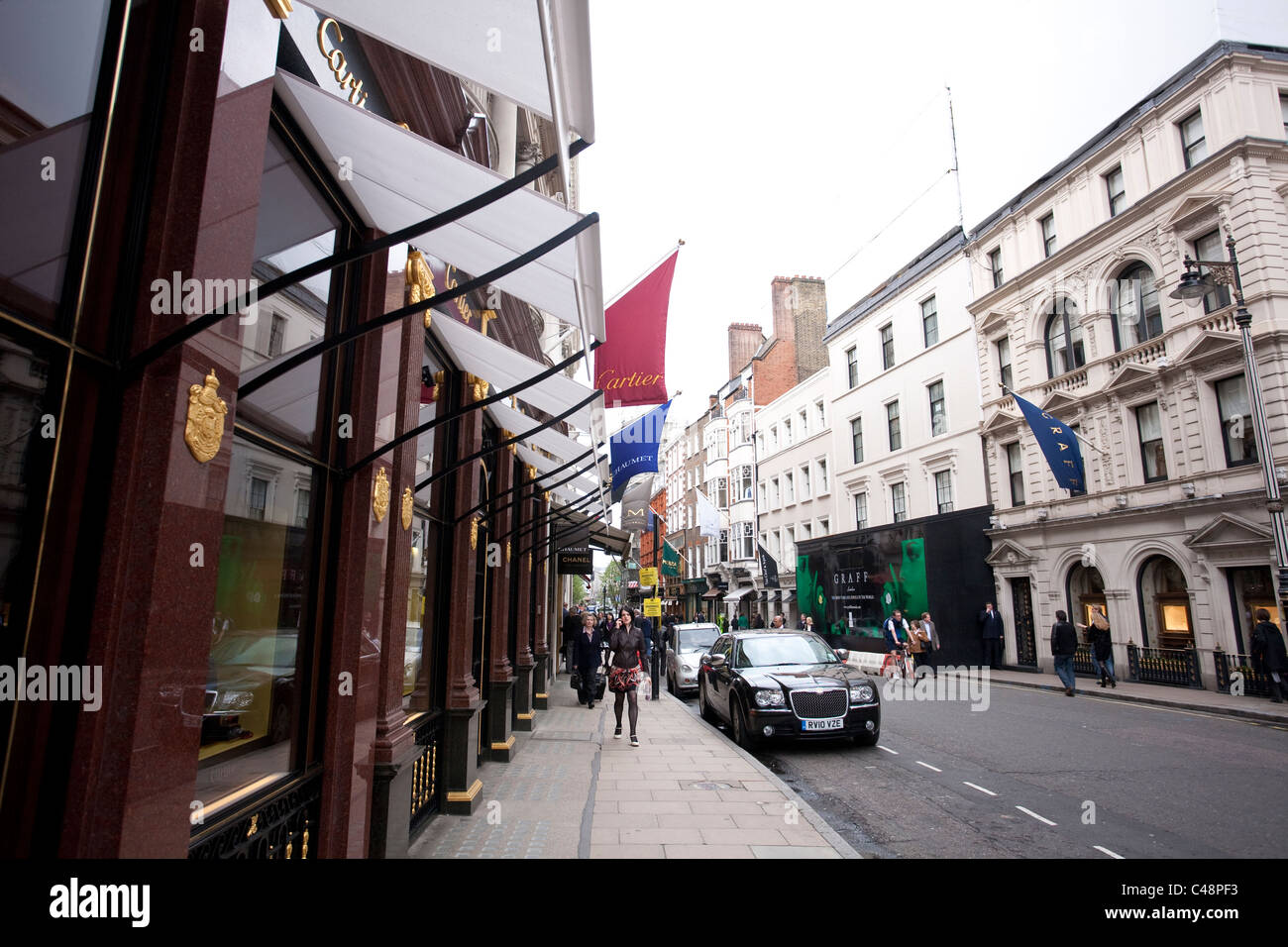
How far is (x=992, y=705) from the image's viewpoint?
13805mm

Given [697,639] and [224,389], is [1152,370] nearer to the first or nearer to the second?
[697,639]

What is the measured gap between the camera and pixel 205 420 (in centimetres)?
228

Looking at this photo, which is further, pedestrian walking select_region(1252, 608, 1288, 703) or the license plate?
pedestrian walking select_region(1252, 608, 1288, 703)

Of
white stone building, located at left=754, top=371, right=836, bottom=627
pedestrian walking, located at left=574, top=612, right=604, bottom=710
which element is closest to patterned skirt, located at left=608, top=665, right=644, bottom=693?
pedestrian walking, located at left=574, top=612, right=604, bottom=710

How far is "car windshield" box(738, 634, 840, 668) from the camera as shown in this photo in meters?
10.4

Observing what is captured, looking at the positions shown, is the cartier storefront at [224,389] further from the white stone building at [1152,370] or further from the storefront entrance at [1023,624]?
the storefront entrance at [1023,624]

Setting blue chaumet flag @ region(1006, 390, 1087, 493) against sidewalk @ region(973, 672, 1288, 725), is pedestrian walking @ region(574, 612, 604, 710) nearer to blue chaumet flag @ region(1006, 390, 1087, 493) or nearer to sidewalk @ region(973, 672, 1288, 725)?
sidewalk @ region(973, 672, 1288, 725)

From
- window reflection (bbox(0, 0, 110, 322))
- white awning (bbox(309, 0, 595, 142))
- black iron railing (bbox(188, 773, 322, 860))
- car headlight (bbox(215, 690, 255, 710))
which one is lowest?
black iron railing (bbox(188, 773, 322, 860))

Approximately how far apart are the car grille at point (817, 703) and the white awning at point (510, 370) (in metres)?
4.79

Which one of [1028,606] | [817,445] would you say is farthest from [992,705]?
[817,445]

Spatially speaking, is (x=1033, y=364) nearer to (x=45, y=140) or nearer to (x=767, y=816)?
(x=767, y=816)

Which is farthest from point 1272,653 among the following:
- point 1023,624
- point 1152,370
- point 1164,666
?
point 1023,624

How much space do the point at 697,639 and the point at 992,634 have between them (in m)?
9.61

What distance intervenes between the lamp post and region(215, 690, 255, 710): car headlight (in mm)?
16785
